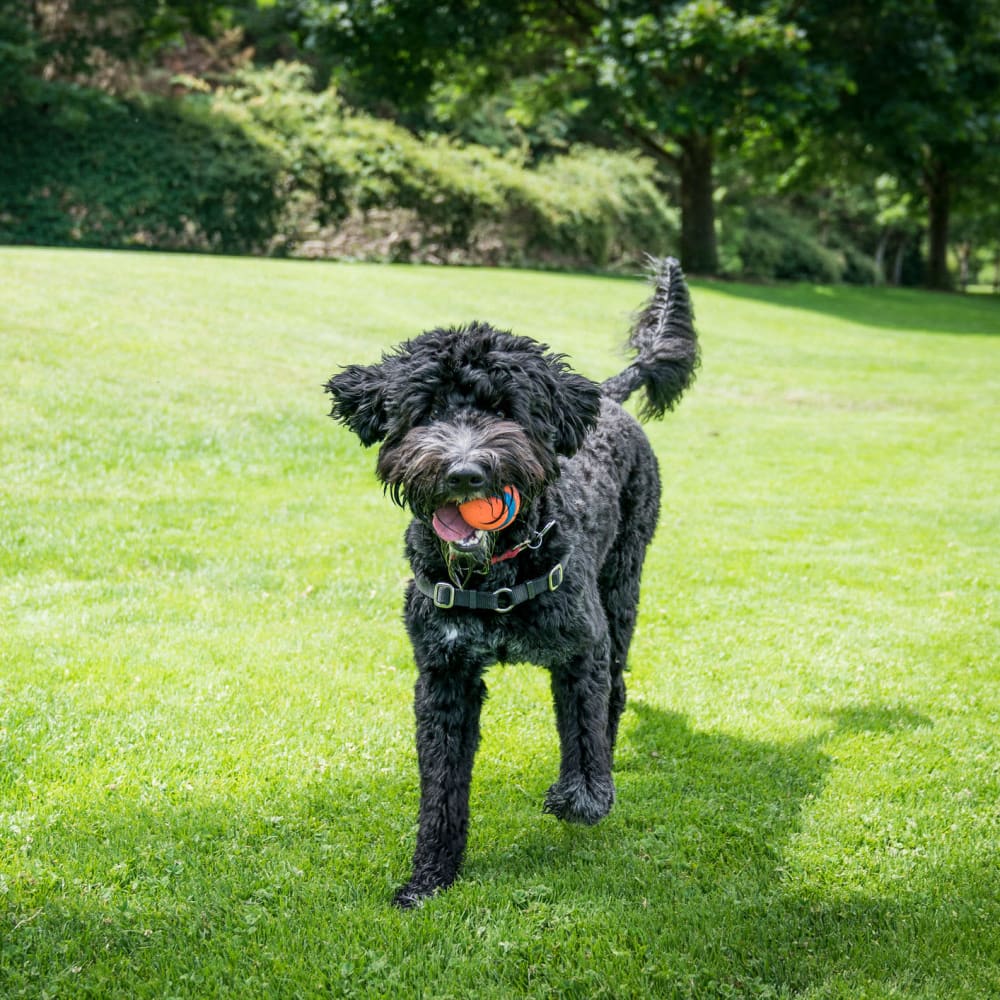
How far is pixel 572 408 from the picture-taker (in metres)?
4.01

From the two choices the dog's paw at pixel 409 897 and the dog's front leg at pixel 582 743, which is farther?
the dog's front leg at pixel 582 743

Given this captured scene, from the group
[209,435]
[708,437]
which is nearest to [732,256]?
[708,437]

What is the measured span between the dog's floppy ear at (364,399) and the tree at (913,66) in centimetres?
2616

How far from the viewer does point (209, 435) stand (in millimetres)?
10797

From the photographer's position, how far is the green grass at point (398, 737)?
11.5ft

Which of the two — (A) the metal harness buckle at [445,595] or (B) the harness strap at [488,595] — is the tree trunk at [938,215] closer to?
(B) the harness strap at [488,595]

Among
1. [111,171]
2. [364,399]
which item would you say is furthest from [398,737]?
[111,171]

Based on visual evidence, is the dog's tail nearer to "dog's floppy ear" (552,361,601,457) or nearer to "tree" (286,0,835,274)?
"dog's floppy ear" (552,361,601,457)

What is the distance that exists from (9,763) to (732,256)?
40079 millimetres

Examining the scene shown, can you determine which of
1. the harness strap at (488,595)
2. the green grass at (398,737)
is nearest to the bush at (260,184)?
the green grass at (398,737)

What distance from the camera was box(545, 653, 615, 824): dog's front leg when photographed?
414cm

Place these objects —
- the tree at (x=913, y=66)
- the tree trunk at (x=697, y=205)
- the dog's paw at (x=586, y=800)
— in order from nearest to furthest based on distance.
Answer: the dog's paw at (x=586, y=800) < the tree at (x=913, y=66) < the tree trunk at (x=697, y=205)

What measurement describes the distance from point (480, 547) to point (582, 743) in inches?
40.1

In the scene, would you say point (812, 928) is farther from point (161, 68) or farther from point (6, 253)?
point (161, 68)
